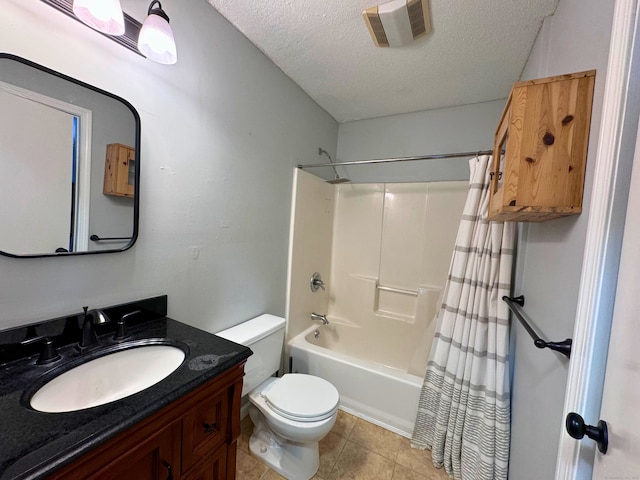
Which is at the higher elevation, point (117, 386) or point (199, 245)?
point (199, 245)

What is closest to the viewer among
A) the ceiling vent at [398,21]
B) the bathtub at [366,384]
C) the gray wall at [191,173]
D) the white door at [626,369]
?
the white door at [626,369]

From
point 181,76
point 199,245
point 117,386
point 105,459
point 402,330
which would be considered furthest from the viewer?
point 402,330

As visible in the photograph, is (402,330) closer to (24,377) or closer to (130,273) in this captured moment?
(130,273)

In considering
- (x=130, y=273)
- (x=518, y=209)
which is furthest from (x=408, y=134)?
(x=130, y=273)

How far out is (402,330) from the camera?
7.54 ft

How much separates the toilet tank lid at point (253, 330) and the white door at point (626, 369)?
1387 millimetres

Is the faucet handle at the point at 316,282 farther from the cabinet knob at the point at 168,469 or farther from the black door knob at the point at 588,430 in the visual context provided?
the black door knob at the point at 588,430

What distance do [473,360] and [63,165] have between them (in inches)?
81.6

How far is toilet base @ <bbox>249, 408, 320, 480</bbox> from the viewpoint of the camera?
54.0 inches

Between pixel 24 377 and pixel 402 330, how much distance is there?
2.29 m

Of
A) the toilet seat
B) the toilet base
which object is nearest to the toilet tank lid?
the toilet seat

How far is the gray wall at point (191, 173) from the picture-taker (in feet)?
2.80

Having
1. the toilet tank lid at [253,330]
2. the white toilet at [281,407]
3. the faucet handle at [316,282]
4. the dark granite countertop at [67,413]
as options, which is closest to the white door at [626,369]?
the dark granite countertop at [67,413]

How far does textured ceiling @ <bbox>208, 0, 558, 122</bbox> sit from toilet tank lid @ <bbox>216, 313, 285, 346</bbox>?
178 centimetres
